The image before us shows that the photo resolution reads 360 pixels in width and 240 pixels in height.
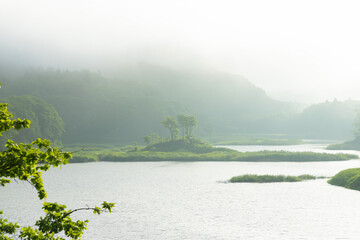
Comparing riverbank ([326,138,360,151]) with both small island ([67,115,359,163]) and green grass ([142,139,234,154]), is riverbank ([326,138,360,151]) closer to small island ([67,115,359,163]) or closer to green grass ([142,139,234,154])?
small island ([67,115,359,163])

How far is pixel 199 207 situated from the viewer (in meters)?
60.8

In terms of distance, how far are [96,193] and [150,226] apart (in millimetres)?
28791

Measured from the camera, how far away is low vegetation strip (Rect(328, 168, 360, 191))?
7347cm

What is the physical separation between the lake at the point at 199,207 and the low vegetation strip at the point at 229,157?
48777 mm

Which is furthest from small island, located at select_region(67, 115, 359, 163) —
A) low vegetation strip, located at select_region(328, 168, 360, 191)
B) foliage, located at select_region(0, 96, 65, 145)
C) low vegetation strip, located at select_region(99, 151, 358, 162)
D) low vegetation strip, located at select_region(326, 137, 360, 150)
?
low vegetation strip, located at select_region(328, 168, 360, 191)

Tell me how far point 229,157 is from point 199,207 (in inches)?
3401

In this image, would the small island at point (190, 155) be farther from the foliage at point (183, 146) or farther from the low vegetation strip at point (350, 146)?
the low vegetation strip at point (350, 146)

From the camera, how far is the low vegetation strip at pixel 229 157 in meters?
138

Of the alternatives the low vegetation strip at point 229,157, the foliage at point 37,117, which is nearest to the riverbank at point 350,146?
the low vegetation strip at point 229,157

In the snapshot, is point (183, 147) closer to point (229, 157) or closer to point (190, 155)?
point (190, 155)

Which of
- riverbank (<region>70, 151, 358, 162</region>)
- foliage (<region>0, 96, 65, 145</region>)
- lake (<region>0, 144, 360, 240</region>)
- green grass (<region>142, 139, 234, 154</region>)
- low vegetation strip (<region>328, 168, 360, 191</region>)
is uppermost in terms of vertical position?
foliage (<region>0, 96, 65, 145</region>)

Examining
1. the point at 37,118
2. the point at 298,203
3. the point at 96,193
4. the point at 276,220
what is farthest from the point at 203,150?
the point at 276,220

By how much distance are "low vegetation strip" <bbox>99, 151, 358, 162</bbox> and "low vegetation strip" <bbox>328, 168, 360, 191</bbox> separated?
56962mm

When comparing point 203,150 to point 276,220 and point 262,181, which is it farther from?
point 276,220
